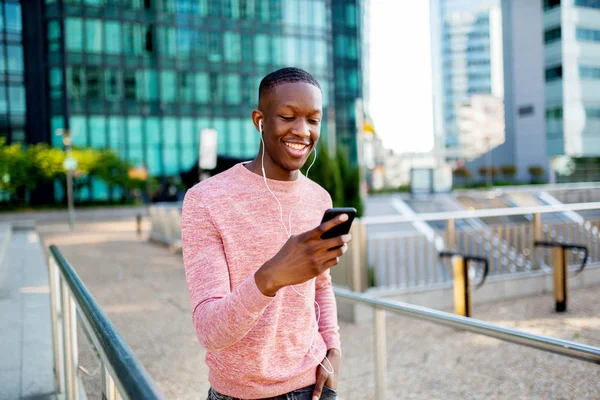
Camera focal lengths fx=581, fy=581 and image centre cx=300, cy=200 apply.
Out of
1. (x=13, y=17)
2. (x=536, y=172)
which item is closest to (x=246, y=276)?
(x=13, y=17)

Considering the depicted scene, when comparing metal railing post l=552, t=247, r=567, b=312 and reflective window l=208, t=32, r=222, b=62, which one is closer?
metal railing post l=552, t=247, r=567, b=312

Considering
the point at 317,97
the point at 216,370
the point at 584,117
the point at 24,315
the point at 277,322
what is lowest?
the point at 24,315

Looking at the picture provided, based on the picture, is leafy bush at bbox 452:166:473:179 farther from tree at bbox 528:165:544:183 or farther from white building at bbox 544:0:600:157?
white building at bbox 544:0:600:157

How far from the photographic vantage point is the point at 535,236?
9422 mm

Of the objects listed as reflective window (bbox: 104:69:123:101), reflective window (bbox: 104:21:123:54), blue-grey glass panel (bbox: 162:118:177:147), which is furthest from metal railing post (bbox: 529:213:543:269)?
reflective window (bbox: 104:21:123:54)

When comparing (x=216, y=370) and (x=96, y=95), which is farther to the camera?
(x=96, y=95)

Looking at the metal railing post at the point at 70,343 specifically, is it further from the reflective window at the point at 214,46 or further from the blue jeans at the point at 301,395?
the reflective window at the point at 214,46

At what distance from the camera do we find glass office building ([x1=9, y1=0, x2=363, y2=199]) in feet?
146

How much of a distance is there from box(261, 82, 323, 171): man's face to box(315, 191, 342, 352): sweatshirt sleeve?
0.25 m

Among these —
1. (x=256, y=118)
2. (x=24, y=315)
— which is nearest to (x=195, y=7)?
(x=24, y=315)

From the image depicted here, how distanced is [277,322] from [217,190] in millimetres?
413

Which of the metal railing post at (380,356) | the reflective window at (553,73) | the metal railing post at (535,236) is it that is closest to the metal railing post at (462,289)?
the metal railing post at (535,236)

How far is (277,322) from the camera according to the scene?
166cm

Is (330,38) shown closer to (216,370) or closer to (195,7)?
(195,7)
